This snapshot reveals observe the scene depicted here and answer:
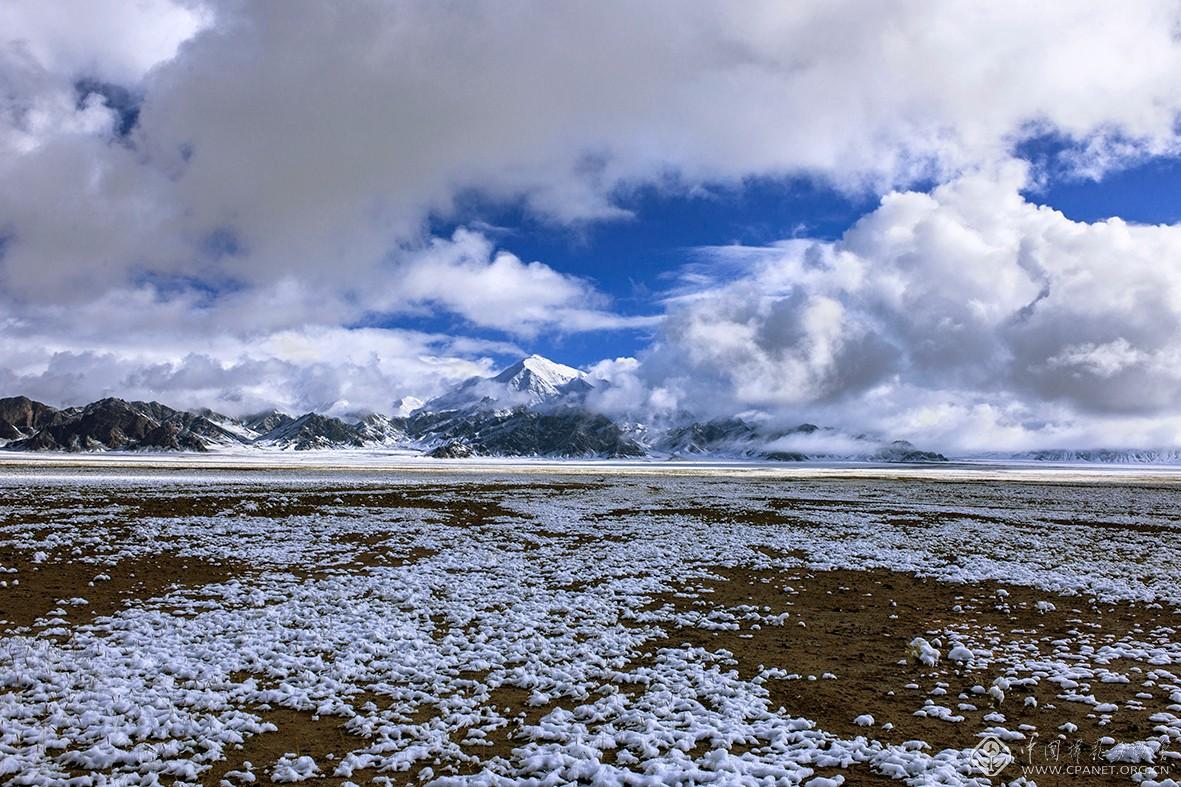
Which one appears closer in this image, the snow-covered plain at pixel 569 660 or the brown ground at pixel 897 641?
the snow-covered plain at pixel 569 660

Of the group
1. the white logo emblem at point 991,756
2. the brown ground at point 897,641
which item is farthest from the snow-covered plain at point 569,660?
the white logo emblem at point 991,756

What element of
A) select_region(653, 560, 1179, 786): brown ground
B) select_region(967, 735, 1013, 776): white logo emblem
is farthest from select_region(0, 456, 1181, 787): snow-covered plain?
select_region(967, 735, 1013, 776): white logo emblem

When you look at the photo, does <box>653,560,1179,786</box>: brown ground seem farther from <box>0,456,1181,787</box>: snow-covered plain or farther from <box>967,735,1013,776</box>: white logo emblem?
<box>967,735,1013,776</box>: white logo emblem

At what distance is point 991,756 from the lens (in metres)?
9.37

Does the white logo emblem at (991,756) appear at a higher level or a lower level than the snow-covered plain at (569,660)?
higher

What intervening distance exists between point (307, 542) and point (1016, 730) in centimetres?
2699

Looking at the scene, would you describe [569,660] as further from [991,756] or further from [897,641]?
[897,641]

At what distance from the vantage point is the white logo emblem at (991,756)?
9.00 meters

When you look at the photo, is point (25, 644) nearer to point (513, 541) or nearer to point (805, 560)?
point (513, 541)

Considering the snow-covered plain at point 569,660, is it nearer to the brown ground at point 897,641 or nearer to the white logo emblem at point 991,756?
the brown ground at point 897,641

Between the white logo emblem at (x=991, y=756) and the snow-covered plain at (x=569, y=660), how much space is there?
0.25m

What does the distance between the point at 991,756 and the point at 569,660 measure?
766cm

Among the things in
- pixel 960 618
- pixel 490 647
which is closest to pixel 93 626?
pixel 490 647

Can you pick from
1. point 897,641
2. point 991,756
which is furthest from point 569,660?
point 897,641
